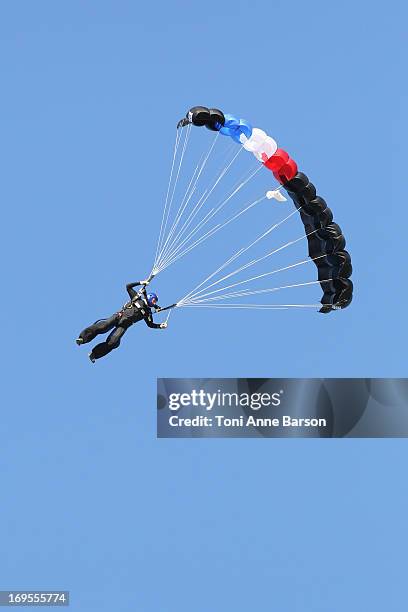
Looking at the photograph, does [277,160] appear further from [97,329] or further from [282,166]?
[97,329]

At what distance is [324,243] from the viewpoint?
761 inches

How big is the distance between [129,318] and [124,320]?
95mm

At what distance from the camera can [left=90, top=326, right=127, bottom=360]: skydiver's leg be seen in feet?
61.3

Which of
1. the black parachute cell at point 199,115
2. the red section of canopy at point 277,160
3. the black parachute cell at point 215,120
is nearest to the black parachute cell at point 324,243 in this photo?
the red section of canopy at point 277,160

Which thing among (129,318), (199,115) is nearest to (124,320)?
(129,318)

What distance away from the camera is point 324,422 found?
20.7m

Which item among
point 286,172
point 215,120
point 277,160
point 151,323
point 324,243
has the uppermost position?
point 215,120

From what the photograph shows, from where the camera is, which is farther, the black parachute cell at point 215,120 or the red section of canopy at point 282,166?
the red section of canopy at point 282,166

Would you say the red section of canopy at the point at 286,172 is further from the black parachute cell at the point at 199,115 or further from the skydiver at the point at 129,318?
the skydiver at the point at 129,318

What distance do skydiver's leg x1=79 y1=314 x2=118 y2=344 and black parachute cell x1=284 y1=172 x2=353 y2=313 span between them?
154 inches

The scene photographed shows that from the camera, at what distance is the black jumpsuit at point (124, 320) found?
61.4ft

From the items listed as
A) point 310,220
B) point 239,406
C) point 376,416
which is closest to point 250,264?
point 310,220

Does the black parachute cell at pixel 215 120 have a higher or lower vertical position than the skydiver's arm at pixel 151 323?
higher

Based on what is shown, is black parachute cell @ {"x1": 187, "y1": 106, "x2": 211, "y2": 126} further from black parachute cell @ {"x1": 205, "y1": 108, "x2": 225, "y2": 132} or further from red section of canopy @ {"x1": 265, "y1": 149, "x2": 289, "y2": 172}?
red section of canopy @ {"x1": 265, "y1": 149, "x2": 289, "y2": 172}
